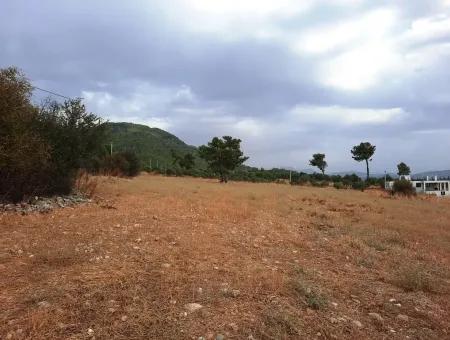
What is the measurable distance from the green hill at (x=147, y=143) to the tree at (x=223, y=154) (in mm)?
24903

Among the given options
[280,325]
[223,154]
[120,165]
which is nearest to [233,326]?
[280,325]

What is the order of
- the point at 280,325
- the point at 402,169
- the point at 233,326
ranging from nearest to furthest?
the point at 233,326 < the point at 280,325 < the point at 402,169

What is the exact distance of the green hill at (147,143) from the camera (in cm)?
7850

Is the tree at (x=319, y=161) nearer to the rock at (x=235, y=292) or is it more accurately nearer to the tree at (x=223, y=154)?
the tree at (x=223, y=154)

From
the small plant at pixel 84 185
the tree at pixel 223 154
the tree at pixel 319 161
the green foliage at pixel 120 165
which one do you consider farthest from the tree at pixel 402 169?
the small plant at pixel 84 185

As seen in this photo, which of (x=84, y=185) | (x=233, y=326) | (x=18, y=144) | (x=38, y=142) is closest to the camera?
(x=233, y=326)

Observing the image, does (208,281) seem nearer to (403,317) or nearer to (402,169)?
(403,317)

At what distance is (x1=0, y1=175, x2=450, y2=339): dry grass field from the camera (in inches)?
182

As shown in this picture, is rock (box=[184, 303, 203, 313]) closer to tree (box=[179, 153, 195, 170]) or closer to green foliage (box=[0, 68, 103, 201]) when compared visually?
green foliage (box=[0, 68, 103, 201])

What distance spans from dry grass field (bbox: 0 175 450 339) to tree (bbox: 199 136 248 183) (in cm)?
3701

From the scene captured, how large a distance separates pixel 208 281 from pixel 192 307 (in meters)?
0.96

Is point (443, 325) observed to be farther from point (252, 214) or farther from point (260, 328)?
point (252, 214)

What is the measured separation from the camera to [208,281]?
5953mm

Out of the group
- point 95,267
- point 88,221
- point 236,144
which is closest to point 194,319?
point 95,267
